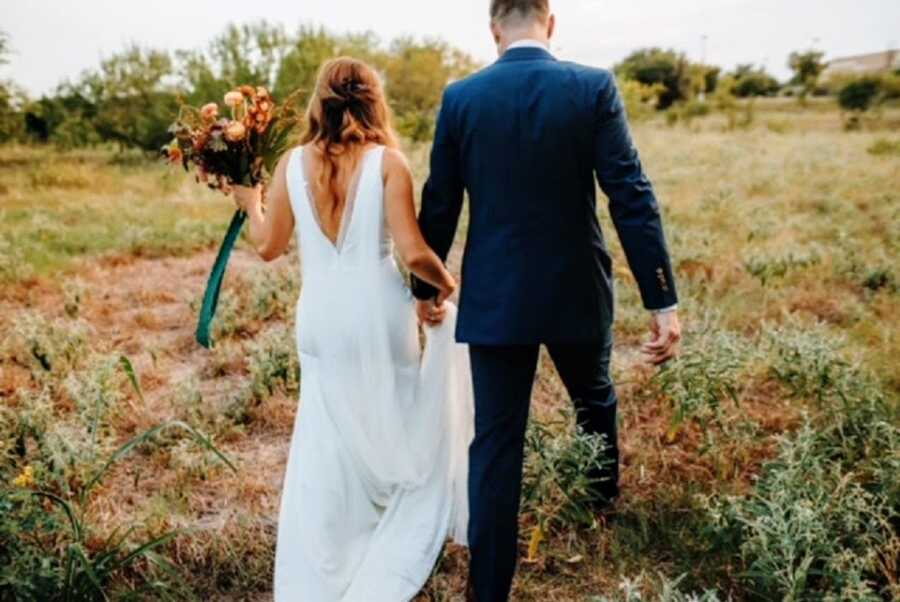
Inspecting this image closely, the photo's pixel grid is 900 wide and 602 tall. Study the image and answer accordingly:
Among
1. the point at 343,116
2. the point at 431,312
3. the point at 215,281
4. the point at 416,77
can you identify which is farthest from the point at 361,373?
the point at 416,77

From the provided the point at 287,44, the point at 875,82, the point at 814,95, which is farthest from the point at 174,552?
the point at 814,95

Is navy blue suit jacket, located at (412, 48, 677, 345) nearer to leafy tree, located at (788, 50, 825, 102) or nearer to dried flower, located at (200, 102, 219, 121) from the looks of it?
dried flower, located at (200, 102, 219, 121)

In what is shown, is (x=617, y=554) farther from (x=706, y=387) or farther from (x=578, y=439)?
(x=706, y=387)

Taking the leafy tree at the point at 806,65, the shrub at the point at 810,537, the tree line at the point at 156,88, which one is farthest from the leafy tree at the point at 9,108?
the leafy tree at the point at 806,65

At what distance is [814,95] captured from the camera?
44000 mm

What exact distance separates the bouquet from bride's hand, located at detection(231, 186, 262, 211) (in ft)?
0.08

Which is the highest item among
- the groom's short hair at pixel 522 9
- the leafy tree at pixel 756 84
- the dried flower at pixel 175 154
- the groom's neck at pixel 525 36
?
the groom's short hair at pixel 522 9

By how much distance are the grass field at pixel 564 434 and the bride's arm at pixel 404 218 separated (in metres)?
1.04

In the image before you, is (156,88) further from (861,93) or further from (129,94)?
(861,93)

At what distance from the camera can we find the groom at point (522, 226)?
273 centimetres

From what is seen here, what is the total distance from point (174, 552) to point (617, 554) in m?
1.95

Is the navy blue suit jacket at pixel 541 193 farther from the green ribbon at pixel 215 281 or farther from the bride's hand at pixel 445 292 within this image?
the green ribbon at pixel 215 281

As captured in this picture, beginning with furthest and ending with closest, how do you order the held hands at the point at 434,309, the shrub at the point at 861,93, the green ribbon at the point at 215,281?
1. the shrub at the point at 861,93
2. the green ribbon at the point at 215,281
3. the held hands at the point at 434,309

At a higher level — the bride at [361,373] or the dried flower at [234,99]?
the dried flower at [234,99]
